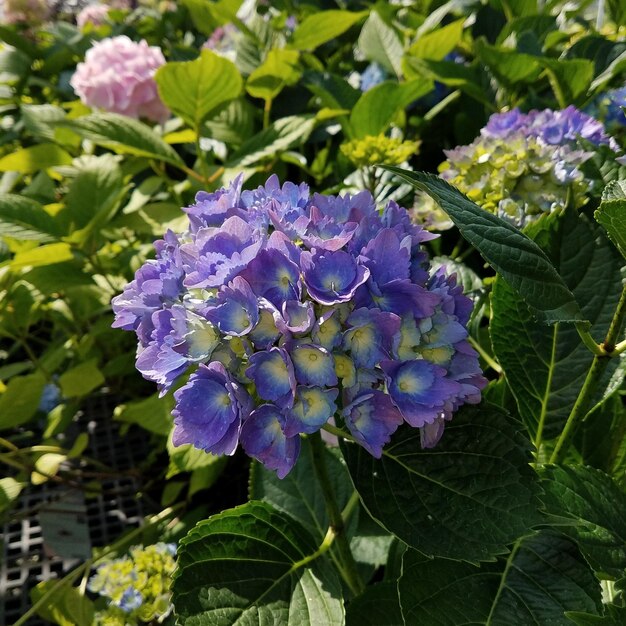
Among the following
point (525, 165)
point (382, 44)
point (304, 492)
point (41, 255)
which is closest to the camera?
point (525, 165)

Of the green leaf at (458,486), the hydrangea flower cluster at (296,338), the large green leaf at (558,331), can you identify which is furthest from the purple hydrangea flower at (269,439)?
the large green leaf at (558,331)

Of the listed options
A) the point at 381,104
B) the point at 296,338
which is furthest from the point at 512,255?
the point at 381,104

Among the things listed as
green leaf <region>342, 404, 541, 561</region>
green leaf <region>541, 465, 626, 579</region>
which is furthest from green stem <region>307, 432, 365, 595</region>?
green leaf <region>541, 465, 626, 579</region>

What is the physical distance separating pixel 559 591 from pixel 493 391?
0.97 feet

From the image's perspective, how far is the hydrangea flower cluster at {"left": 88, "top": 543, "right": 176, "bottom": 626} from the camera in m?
1.10

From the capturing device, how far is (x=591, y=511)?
738mm

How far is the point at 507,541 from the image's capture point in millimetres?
645

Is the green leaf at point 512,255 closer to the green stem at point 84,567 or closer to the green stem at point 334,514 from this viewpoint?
the green stem at point 334,514

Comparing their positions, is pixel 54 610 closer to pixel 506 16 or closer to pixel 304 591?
pixel 304 591

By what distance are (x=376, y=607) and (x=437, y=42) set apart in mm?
1109

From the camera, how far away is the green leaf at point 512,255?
604 mm

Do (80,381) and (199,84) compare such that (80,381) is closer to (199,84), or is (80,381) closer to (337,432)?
(199,84)

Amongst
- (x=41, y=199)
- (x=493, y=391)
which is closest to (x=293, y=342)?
(x=493, y=391)

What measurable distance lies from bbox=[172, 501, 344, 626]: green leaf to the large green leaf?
335 millimetres
